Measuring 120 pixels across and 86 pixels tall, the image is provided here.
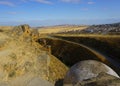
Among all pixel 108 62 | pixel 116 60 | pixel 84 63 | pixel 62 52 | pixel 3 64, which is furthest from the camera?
pixel 62 52

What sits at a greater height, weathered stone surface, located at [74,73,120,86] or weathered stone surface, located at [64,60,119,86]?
weathered stone surface, located at [74,73,120,86]

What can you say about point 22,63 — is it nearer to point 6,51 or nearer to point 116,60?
point 6,51

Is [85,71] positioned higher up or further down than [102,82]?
further down

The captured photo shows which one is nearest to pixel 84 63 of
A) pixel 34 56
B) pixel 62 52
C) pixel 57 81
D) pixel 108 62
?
pixel 34 56

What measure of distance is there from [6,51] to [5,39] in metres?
2.49

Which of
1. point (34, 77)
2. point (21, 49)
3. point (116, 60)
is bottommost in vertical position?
point (116, 60)

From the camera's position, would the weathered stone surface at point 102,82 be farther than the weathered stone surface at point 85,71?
No

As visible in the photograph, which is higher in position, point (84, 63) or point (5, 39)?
point (5, 39)

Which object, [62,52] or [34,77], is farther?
[62,52]

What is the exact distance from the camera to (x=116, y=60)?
134ft

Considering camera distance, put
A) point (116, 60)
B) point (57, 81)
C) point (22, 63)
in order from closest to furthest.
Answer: point (22, 63), point (57, 81), point (116, 60)

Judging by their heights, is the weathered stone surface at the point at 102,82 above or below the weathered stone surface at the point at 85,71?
above

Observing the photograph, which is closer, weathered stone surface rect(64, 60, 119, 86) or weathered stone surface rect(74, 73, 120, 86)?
weathered stone surface rect(74, 73, 120, 86)

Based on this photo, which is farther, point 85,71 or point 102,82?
point 85,71
